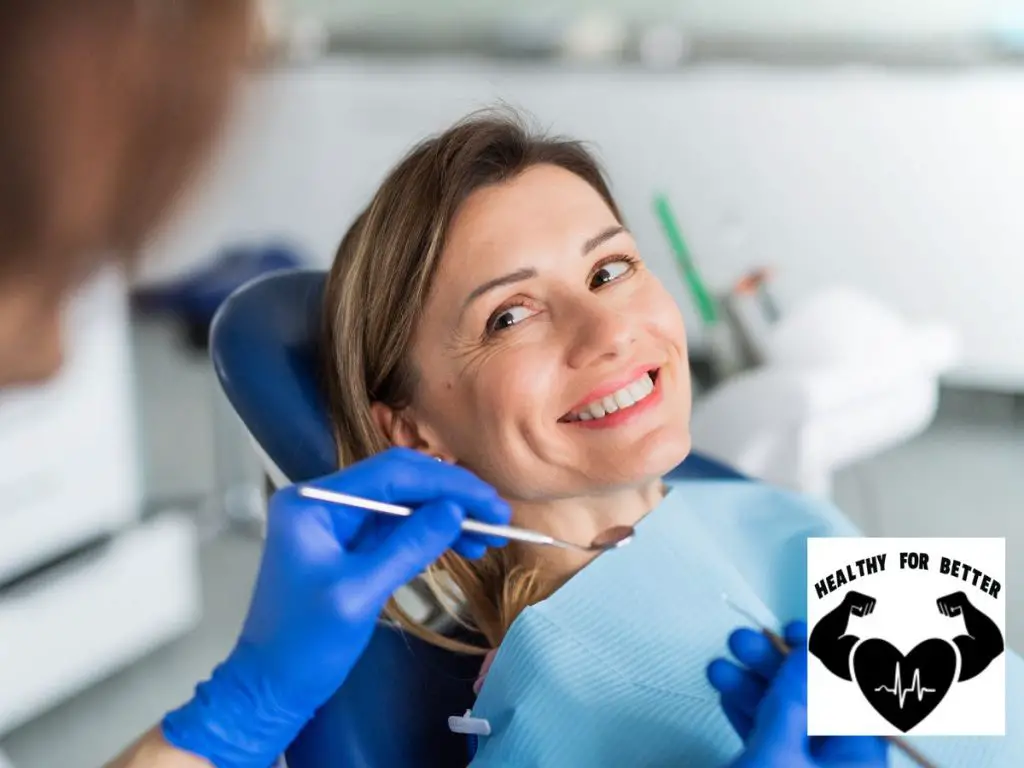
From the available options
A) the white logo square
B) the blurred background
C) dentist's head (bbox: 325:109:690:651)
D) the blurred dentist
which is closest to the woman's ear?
dentist's head (bbox: 325:109:690:651)

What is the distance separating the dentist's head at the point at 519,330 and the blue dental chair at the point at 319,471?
0.08m

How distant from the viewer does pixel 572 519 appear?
945 mm

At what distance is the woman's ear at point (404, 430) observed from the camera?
980 millimetres

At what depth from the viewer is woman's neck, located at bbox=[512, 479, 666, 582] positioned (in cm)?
94

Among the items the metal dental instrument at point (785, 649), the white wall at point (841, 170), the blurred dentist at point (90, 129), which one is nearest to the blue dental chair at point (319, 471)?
the metal dental instrument at point (785, 649)

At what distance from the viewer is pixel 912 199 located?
2396 millimetres

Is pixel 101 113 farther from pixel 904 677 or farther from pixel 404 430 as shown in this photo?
pixel 404 430

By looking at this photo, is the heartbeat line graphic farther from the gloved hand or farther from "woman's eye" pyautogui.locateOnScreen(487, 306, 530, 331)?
"woman's eye" pyautogui.locateOnScreen(487, 306, 530, 331)

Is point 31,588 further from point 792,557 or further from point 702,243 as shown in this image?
point 702,243

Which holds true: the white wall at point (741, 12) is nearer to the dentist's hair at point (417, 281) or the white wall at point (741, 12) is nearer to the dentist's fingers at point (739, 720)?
the dentist's hair at point (417, 281)

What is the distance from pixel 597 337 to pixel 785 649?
0.25m

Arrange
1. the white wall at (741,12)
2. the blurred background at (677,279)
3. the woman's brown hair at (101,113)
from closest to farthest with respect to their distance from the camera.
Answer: the woman's brown hair at (101,113)
the blurred background at (677,279)
the white wall at (741,12)

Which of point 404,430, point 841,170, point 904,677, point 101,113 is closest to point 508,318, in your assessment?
point 404,430

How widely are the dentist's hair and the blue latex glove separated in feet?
0.46
